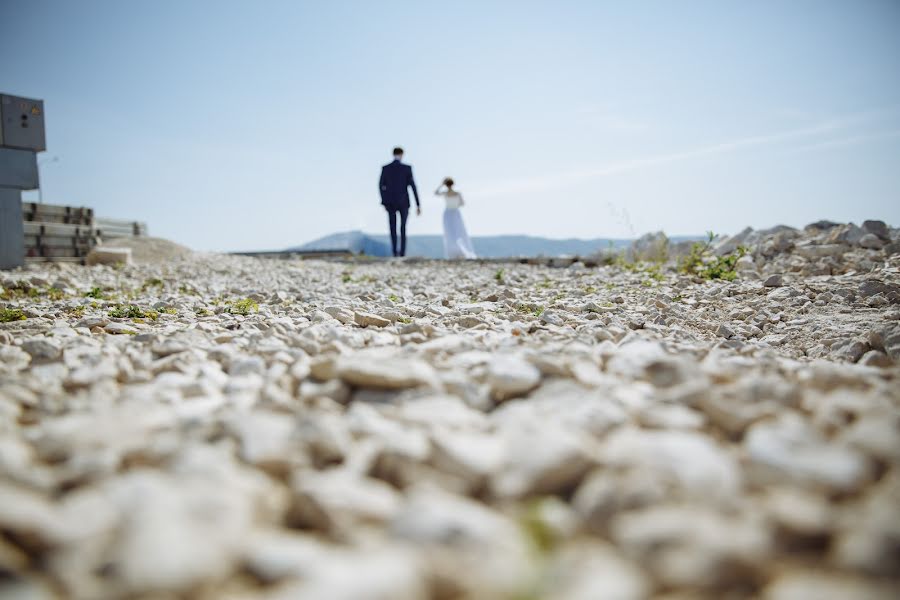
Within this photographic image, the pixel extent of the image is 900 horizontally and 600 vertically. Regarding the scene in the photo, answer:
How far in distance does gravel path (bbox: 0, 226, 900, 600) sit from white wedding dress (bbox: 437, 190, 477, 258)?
36.6 ft

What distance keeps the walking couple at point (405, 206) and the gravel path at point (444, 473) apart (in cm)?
980

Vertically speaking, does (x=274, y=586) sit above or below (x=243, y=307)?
below

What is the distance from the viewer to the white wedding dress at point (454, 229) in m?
13.1

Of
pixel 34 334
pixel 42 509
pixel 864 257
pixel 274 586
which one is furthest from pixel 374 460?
pixel 864 257

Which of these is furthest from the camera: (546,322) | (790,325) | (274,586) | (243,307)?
(243,307)

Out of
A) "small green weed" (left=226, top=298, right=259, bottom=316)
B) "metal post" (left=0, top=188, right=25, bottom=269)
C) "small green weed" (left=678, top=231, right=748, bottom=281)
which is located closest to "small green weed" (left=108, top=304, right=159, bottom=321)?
"small green weed" (left=226, top=298, right=259, bottom=316)

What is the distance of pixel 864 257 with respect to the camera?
6.57 meters

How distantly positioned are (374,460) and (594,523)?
486mm

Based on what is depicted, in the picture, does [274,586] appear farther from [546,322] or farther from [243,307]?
[243,307]

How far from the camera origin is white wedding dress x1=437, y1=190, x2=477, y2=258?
1309 centimetres

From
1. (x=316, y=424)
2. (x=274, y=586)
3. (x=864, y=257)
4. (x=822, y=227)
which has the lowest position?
(x=274, y=586)

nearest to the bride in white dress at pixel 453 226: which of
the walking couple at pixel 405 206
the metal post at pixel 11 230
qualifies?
the walking couple at pixel 405 206

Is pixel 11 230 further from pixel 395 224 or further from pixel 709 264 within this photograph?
pixel 709 264

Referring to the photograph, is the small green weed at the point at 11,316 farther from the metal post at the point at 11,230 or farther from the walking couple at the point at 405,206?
the walking couple at the point at 405,206
